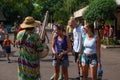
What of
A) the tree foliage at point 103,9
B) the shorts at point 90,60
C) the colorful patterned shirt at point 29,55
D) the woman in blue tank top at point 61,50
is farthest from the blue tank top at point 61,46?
the tree foliage at point 103,9

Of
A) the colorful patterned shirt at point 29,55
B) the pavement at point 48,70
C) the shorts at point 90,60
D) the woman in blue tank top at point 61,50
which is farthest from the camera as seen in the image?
the pavement at point 48,70

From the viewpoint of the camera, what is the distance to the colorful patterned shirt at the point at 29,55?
656 centimetres

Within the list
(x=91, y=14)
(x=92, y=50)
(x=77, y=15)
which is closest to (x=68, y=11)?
(x=77, y=15)

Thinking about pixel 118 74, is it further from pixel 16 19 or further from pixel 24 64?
pixel 16 19

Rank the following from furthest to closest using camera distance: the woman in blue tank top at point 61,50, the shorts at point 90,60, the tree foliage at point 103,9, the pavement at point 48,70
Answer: the tree foliage at point 103,9 < the pavement at point 48,70 < the woman in blue tank top at point 61,50 < the shorts at point 90,60

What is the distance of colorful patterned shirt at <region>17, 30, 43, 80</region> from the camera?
6.56 metres

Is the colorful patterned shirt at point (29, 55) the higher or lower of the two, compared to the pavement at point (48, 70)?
higher

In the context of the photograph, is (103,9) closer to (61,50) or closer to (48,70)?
(48,70)

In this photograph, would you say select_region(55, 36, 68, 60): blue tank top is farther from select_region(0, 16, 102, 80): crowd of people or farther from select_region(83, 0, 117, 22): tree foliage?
select_region(83, 0, 117, 22): tree foliage

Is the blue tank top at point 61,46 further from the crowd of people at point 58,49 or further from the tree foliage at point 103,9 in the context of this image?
the tree foliage at point 103,9

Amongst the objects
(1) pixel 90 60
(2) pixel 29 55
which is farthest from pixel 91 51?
(2) pixel 29 55

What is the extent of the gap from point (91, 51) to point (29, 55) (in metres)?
2.20

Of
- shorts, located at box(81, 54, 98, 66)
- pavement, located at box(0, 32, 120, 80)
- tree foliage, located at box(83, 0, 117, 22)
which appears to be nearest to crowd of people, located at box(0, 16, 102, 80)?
shorts, located at box(81, 54, 98, 66)

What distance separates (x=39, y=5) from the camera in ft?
441
